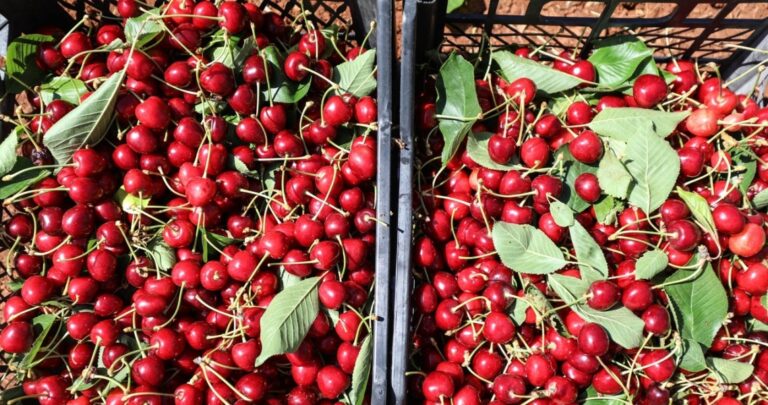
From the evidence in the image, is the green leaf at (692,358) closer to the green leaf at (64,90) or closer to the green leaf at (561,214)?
the green leaf at (561,214)

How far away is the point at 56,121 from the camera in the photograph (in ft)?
5.73

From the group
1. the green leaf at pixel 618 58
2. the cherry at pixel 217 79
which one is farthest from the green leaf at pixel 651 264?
the cherry at pixel 217 79

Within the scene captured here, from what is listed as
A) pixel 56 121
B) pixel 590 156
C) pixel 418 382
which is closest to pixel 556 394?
pixel 418 382

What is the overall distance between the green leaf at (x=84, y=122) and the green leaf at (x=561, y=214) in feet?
4.61

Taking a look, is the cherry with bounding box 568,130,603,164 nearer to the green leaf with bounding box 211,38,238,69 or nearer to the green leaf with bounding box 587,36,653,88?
the green leaf with bounding box 587,36,653,88

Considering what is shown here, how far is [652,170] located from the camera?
1.67m

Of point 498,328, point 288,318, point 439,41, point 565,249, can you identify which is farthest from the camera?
point 439,41

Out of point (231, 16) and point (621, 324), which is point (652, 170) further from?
point (231, 16)

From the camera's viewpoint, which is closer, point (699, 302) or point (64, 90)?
point (699, 302)

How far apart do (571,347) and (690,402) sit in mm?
443

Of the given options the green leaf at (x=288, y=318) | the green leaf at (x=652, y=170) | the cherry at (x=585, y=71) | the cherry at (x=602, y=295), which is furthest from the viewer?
the cherry at (x=585, y=71)

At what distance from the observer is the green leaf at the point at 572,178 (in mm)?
1760

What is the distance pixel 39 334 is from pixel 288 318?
2.65 feet

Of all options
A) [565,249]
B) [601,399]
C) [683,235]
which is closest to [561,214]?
[565,249]
